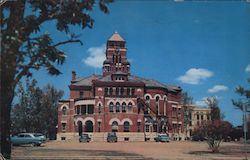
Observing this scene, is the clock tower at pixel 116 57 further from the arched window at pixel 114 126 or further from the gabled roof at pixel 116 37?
the arched window at pixel 114 126

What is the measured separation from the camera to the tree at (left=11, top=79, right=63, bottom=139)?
8531mm

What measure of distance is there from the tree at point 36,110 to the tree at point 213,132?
14.2 ft

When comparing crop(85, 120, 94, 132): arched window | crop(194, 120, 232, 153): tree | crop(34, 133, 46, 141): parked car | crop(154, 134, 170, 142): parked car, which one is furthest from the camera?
crop(194, 120, 232, 153): tree

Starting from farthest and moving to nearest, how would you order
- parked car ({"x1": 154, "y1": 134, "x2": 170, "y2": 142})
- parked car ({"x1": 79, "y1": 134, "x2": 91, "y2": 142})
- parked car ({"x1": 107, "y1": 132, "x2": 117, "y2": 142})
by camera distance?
parked car ({"x1": 154, "y1": 134, "x2": 170, "y2": 142}) < parked car ({"x1": 107, "y1": 132, "x2": 117, "y2": 142}) < parked car ({"x1": 79, "y1": 134, "x2": 91, "y2": 142})

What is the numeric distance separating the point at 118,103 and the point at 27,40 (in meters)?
5.45

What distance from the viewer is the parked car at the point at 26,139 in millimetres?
8641

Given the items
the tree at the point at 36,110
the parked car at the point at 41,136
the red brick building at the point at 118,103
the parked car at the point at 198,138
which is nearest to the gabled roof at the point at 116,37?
the red brick building at the point at 118,103

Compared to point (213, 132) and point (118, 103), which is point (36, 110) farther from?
point (213, 132)

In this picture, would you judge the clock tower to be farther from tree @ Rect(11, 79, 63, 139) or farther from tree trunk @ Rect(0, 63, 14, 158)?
tree trunk @ Rect(0, 63, 14, 158)

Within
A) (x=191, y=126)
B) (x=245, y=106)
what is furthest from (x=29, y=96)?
(x=191, y=126)

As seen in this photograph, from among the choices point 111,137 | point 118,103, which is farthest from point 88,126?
point 118,103

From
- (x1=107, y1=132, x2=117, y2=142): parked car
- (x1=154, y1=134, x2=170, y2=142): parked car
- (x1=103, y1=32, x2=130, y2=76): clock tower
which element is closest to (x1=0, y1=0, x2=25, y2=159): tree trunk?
(x1=103, y1=32, x2=130, y2=76): clock tower

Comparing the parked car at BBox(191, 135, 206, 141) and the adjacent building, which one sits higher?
the adjacent building

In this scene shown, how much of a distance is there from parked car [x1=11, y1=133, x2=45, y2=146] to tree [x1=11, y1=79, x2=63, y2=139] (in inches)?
4.3
